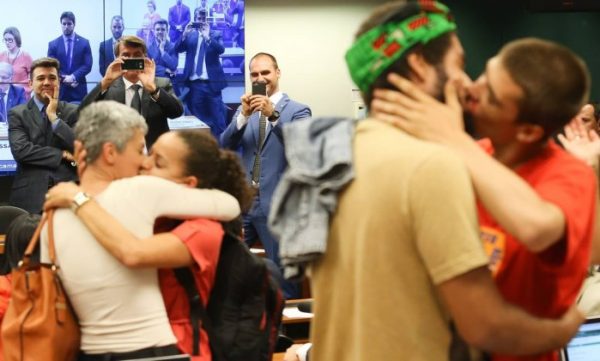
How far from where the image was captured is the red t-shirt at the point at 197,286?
2482 millimetres

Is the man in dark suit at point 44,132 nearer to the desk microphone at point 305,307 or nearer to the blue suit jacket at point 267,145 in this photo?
the blue suit jacket at point 267,145

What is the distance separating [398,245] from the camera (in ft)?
4.92

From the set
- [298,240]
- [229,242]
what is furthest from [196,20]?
[298,240]

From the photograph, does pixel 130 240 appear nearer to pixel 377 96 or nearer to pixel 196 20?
pixel 377 96

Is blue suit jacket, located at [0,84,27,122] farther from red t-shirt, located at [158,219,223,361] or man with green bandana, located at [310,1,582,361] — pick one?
man with green bandana, located at [310,1,582,361]

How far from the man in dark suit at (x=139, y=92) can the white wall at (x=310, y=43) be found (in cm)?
297

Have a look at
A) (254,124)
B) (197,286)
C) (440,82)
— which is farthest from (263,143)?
(440,82)

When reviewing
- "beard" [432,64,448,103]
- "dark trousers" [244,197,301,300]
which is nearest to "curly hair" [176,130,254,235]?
"beard" [432,64,448,103]

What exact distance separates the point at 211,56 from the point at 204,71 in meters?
0.14

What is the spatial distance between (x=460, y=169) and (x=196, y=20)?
257 inches

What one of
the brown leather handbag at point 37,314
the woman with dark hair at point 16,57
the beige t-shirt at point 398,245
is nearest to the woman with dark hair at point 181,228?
the brown leather handbag at point 37,314

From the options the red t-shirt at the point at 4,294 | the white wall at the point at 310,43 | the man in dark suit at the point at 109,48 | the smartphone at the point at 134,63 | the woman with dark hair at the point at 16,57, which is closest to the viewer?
the red t-shirt at the point at 4,294

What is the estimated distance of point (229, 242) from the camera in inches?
106

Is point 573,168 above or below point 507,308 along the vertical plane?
above
